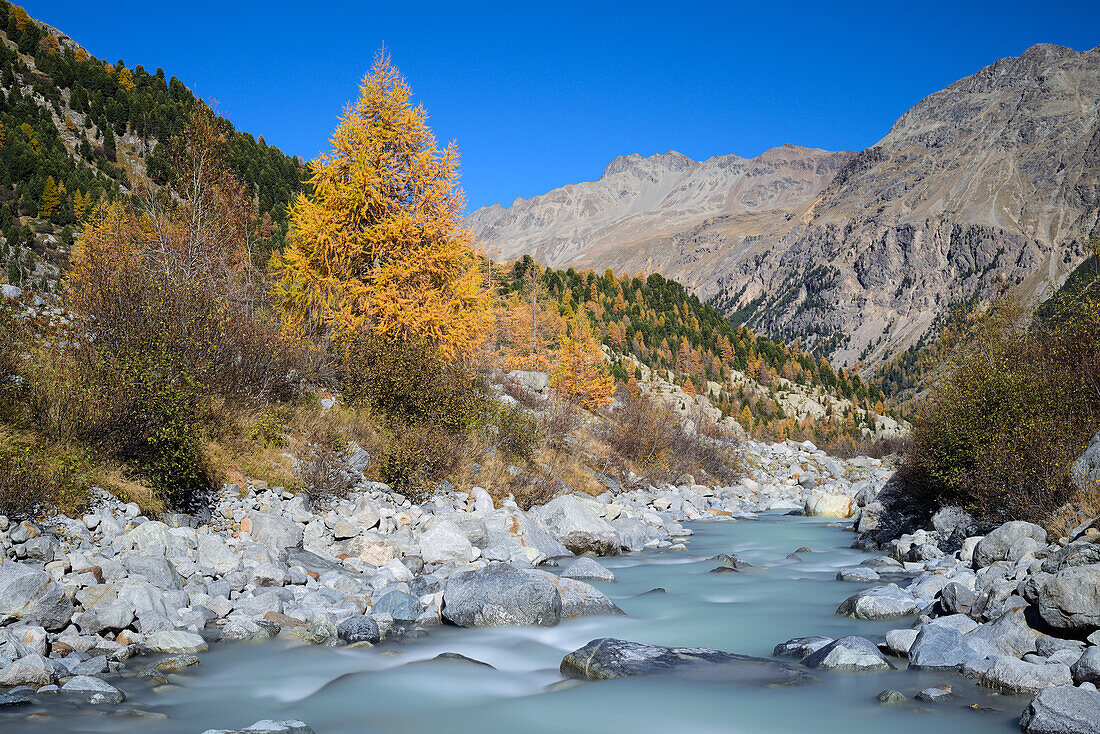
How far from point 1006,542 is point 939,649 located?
4262 mm

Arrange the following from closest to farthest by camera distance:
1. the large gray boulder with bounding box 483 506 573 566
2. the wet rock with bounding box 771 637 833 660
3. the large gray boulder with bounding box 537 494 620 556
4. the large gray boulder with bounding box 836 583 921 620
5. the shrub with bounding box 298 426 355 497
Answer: the wet rock with bounding box 771 637 833 660 → the large gray boulder with bounding box 836 583 921 620 → the shrub with bounding box 298 426 355 497 → the large gray boulder with bounding box 483 506 573 566 → the large gray boulder with bounding box 537 494 620 556

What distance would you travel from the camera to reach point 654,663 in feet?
25.4

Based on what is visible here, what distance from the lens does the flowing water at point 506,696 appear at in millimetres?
6109

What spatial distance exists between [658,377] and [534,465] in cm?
5089

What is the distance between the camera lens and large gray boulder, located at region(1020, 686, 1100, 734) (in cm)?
536

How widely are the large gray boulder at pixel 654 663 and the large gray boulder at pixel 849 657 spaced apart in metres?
0.28

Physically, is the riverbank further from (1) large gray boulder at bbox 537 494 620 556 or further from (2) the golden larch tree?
(2) the golden larch tree

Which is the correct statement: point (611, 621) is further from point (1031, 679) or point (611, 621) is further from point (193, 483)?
point (193, 483)

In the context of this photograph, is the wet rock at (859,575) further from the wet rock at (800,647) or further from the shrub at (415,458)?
the shrub at (415,458)

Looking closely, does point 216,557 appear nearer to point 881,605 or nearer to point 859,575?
point 881,605

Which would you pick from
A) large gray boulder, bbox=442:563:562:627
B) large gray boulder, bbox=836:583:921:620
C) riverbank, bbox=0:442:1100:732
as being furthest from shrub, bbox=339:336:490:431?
large gray boulder, bbox=836:583:921:620

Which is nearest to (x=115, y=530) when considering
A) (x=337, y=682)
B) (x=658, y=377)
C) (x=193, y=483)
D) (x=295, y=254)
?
(x=193, y=483)

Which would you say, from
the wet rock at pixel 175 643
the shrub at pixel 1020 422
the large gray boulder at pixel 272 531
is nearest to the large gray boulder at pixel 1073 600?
the shrub at pixel 1020 422

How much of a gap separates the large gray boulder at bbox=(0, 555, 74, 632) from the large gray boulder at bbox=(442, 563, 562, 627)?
438cm
